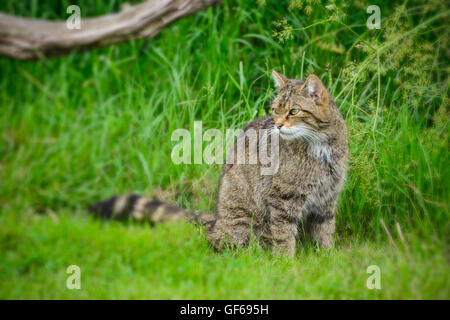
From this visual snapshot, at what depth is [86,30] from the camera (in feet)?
11.3

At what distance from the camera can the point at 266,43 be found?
4430 millimetres

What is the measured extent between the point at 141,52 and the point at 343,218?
2.59m

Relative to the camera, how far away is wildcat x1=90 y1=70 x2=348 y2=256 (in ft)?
11.8

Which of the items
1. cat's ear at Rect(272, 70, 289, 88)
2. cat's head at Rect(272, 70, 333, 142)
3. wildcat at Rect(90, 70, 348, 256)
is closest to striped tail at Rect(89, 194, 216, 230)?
wildcat at Rect(90, 70, 348, 256)

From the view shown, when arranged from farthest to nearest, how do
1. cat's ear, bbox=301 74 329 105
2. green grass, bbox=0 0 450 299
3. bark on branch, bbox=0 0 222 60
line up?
cat's ear, bbox=301 74 329 105, bark on branch, bbox=0 0 222 60, green grass, bbox=0 0 450 299

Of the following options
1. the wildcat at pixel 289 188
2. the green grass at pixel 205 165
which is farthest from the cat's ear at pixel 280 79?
the green grass at pixel 205 165

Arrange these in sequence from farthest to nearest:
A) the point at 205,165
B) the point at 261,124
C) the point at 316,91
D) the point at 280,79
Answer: the point at 205,165 < the point at 261,124 < the point at 280,79 < the point at 316,91

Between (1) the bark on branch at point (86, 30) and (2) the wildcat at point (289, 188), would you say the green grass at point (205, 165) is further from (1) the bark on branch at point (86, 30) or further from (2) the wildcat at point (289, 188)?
(1) the bark on branch at point (86, 30)

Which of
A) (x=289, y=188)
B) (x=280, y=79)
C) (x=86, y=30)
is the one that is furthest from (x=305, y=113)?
(x=86, y=30)

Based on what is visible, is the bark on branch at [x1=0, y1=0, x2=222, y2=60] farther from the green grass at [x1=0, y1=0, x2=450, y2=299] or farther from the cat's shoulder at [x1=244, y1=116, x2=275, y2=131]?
the cat's shoulder at [x1=244, y1=116, x2=275, y2=131]

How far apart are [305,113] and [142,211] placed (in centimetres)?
147

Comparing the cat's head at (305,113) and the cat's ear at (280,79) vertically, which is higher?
the cat's ear at (280,79)

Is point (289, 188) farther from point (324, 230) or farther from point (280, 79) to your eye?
point (280, 79)

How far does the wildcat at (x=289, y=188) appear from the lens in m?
3.61
